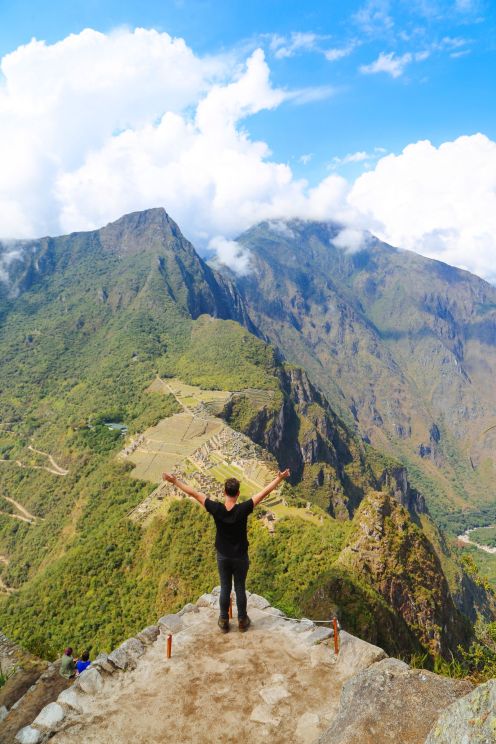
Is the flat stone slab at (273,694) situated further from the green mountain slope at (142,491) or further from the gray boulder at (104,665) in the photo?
the green mountain slope at (142,491)

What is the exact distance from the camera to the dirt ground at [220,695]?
625 cm

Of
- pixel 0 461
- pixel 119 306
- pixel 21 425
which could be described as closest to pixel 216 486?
pixel 0 461

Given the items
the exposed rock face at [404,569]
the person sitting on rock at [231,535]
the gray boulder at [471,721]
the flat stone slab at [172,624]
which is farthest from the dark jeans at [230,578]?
the exposed rock face at [404,569]

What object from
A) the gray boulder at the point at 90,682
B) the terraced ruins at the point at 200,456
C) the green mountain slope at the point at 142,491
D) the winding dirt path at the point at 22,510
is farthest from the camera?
the winding dirt path at the point at 22,510

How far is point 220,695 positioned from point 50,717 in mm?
2502

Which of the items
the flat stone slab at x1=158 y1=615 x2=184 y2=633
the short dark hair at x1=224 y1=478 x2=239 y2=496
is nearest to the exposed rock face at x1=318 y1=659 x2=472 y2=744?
the short dark hair at x1=224 y1=478 x2=239 y2=496

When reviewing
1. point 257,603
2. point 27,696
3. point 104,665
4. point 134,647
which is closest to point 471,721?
point 104,665

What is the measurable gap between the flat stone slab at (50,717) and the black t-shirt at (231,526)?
134 inches

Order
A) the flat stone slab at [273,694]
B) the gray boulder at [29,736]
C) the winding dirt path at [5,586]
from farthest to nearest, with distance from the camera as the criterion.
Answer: the winding dirt path at [5,586] → the flat stone slab at [273,694] → the gray boulder at [29,736]

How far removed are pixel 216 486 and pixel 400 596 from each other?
76.0 ft

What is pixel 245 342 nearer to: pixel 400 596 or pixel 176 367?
pixel 176 367

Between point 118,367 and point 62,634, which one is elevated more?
point 118,367

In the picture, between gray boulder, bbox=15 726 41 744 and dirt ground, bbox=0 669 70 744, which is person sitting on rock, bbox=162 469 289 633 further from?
dirt ground, bbox=0 669 70 744

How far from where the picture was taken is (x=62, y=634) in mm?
41219
